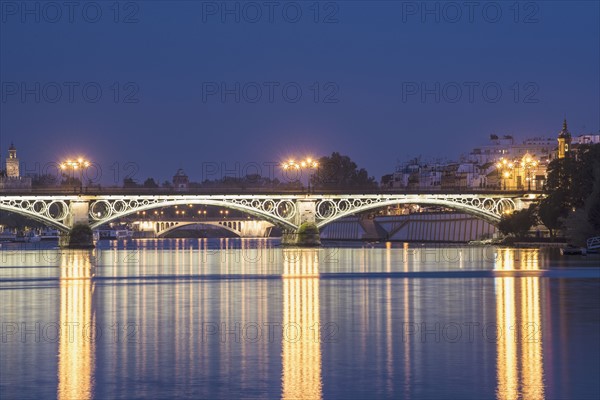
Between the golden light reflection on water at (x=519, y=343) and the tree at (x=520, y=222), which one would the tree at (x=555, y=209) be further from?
the golden light reflection on water at (x=519, y=343)

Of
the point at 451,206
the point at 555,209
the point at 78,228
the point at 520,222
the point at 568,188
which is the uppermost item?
the point at 568,188

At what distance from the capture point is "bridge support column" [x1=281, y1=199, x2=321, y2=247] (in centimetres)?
12962

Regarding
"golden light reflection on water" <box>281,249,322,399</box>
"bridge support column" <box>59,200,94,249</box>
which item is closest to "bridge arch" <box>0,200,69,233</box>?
"bridge support column" <box>59,200,94,249</box>

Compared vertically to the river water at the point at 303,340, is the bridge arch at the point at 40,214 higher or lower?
higher

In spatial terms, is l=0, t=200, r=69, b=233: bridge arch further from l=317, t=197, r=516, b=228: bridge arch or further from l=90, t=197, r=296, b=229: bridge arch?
l=317, t=197, r=516, b=228: bridge arch

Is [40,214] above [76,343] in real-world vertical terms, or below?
above

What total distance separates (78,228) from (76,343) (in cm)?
9553

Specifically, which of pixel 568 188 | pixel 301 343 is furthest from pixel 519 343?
pixel 568 188

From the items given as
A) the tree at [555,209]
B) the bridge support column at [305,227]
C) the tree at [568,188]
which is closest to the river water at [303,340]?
the tree at [568,188]

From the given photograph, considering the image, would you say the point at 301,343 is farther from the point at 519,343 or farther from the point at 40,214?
the point at 40,214

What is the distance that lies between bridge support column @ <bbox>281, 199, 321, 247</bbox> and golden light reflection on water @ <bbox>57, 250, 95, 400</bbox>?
7612 centimetres

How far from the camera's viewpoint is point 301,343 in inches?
1158

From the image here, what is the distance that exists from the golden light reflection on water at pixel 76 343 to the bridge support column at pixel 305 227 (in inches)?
2997

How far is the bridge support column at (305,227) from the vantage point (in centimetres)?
12962
